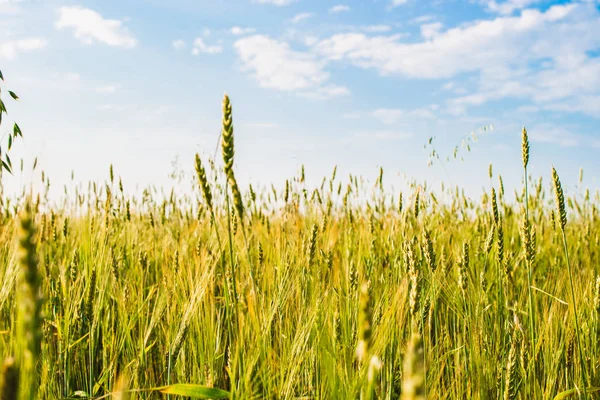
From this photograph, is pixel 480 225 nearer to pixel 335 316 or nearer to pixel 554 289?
pixel 554 289

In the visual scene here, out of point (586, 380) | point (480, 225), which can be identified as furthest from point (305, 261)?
point (480, 225)

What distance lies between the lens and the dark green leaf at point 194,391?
1014 millimetres

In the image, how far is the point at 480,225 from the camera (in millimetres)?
3053

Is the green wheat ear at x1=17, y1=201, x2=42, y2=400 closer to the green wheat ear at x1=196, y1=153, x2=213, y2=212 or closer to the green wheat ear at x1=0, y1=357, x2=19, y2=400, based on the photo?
the green wheat ear at x1=0, y1=357, x2=19, y2=400

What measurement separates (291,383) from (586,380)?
3.44 feet

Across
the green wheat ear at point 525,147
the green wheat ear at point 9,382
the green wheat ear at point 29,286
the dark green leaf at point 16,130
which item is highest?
the dark green leaf at point 16,130

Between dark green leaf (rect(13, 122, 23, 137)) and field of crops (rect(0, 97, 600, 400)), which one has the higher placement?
dark green leaf (rect(13, 122, 23, 137))

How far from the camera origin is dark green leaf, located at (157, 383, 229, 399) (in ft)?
3.33

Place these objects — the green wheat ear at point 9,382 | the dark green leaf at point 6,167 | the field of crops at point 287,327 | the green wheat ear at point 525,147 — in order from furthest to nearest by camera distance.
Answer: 1. the dark green leaf at point 6,167
2. the green wheat ear at point 525,147
3. the field of crops at point 287,327
4. the green wheat ear at point 9,382

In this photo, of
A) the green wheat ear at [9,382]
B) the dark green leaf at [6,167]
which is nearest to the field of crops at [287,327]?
the green wheat ear at [9,382]

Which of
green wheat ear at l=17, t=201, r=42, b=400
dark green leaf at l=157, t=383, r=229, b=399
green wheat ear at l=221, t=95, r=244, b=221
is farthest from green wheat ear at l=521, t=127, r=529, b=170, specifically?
green wheat ear at l=17, t=201, r=42, b=400

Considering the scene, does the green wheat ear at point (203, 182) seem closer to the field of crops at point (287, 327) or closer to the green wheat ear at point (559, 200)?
the field of crops at point (287, 327)

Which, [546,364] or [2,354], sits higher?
[2,354]

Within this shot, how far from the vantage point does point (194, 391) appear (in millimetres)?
1027
